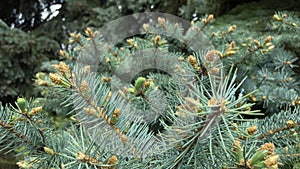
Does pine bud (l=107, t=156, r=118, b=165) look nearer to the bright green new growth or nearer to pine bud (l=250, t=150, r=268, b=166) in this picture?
the bright green new growth

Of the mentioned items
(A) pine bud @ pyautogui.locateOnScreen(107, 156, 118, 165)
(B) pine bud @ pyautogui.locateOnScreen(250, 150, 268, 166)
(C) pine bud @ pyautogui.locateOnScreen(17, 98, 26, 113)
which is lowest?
(A) pine bud @ pyautogui.locateOnScreen(107, 156, 118, 165)

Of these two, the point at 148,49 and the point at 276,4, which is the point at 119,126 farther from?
the point at 276,4

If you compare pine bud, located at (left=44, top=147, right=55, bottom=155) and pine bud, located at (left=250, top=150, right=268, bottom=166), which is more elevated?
pine bud, located at (left=250, top=150, right=268, bottom=166)

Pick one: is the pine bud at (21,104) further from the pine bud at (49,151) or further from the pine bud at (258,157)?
the pine bud at (258,157)

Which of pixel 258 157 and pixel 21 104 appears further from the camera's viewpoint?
pixel 21 104

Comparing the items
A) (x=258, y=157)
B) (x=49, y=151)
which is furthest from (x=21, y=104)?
(x=258, y=157)

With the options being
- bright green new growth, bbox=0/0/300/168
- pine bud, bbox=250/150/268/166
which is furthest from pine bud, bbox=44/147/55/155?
pine bud, bbox=250/150/268/166

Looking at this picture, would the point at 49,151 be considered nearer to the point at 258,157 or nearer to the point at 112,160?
the point at 112,160

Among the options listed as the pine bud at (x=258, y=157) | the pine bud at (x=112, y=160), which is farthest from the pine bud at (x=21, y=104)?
the pine bud at (x=258, y=157)

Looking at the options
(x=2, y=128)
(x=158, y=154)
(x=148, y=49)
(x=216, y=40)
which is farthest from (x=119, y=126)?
(x=216, y=40)

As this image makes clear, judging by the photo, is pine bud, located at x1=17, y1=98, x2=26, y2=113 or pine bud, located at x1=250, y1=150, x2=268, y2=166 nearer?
pine bud, located at x1=250, y1=150, x2=268, y2=166

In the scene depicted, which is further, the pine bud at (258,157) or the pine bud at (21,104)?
the pine bud at (21,104)
